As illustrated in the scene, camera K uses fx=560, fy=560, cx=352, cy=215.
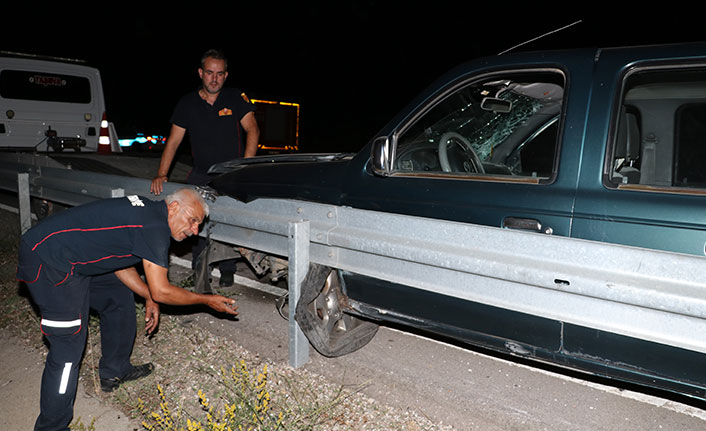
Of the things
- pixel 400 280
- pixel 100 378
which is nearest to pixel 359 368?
pixel 400 280

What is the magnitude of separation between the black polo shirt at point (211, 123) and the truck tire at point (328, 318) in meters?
2.15

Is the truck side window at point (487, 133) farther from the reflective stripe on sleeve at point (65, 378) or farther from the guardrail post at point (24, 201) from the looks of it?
the guardrail post at point (24, 201)

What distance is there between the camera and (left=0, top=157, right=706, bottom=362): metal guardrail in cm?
221

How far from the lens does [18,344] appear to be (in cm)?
405

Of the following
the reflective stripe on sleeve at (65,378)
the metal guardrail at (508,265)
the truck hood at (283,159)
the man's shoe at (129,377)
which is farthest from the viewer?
the truck hood at (283,159)

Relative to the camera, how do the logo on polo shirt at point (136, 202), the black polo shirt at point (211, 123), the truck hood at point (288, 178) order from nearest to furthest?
the logo on polo shirt at point (136, 202), the truck hood at point (288, 178), the black polo shirt at point (211, 123)

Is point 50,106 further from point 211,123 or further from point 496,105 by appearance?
point 496,105

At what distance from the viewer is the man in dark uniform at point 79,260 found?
2.90 metres

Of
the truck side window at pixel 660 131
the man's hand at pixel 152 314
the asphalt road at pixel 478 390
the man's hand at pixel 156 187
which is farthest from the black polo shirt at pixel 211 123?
the truck side window at pixel 660 131

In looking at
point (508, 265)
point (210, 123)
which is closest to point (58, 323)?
point (508, 265)

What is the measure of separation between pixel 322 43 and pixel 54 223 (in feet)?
160

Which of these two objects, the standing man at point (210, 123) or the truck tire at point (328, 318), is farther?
the standing man at point (210, 123)

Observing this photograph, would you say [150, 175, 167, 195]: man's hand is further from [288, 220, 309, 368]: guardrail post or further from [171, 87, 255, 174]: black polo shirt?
[288, 220, 309, 368]: guardrail post

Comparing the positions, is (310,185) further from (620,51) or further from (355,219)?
(620,51)
